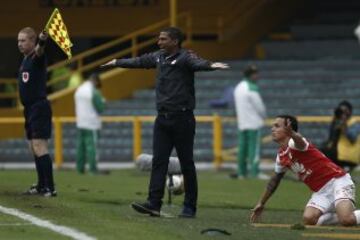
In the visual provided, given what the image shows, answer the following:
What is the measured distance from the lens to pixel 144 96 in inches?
1224

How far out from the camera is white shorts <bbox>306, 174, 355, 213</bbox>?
46.4 feet

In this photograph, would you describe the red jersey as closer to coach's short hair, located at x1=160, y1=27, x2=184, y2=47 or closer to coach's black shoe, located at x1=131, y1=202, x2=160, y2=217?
coach's black shoe, located at x1=131, y1=202, x2=160, y2=217

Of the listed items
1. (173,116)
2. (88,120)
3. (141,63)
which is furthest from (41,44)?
(88,120)

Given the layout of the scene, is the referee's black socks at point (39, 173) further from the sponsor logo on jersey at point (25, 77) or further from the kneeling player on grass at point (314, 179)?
the kneeling player on grass at point (314, 179)

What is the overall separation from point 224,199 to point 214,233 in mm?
4975

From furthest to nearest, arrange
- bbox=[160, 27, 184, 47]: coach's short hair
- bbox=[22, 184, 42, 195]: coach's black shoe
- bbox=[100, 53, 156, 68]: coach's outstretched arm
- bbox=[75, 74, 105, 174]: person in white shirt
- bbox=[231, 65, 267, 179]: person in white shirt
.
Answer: bbox=[75, 74, 105, 174]: person in white shirt → bbox=[231, 65, 267, 179]: person in white shirt → bbox=[22, 184, 42, 195]: coach's black shoe → bbox=[100, 53, 156, 68]: coach's outstretched arm → bbox=[160, 27, 184, 47]: coach's short hair

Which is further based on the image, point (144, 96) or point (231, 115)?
point (144, 96)

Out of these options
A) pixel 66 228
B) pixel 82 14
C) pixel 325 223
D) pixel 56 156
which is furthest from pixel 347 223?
pixel 82 14

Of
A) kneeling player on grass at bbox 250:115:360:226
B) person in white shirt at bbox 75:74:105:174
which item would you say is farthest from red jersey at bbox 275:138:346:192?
person in white shirt at bbox 75:74:105:174

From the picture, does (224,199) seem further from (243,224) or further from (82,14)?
(82,14)

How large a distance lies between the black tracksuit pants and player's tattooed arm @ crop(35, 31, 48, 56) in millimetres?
1655

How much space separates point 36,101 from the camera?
51.5 ft

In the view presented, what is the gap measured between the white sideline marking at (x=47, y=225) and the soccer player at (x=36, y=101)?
4.89 feet

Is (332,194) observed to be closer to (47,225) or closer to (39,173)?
(47,225)
